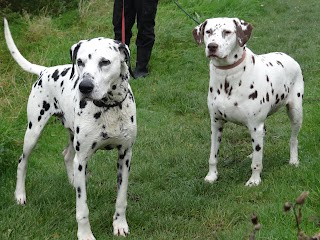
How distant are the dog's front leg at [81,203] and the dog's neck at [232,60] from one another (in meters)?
1.56

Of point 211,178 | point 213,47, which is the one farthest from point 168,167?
point 213,47

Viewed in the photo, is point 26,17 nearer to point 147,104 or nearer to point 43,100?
point 147,104

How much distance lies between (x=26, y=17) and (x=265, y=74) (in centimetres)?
726

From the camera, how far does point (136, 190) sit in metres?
4.98

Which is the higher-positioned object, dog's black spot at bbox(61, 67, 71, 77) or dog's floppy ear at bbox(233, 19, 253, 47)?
dog's floppy ear at bbox(233, 19, 253, 47)

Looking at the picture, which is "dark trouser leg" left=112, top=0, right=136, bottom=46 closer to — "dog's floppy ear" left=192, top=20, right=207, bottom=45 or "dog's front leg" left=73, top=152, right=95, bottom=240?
"dog's floppy ear" left=192, top=20, right=207, bottom=45

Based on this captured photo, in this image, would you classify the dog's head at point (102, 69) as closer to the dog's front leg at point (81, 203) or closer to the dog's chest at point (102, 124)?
the dog's chest at point (102, 124)

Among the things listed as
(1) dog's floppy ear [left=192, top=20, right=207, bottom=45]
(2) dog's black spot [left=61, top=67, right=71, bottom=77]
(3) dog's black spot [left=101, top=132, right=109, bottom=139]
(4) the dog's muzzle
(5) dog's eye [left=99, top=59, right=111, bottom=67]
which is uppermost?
(5) dog's eye [left=99, top=59, right=111, bottom=67]

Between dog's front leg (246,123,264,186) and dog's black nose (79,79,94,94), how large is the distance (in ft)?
6.19

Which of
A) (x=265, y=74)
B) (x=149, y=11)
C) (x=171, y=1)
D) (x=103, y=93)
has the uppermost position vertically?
(x=103, y=93)

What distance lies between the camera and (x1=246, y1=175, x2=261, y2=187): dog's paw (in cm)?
496

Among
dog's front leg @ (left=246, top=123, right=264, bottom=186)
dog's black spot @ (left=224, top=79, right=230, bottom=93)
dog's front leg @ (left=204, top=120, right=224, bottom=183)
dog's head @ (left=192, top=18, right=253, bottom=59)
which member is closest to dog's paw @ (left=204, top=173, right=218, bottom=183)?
dog's front leg @ (left=204, top=120, right=224, bottom=183)

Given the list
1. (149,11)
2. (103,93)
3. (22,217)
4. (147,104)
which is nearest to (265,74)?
(103,93)

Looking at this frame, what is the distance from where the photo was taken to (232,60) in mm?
4836
